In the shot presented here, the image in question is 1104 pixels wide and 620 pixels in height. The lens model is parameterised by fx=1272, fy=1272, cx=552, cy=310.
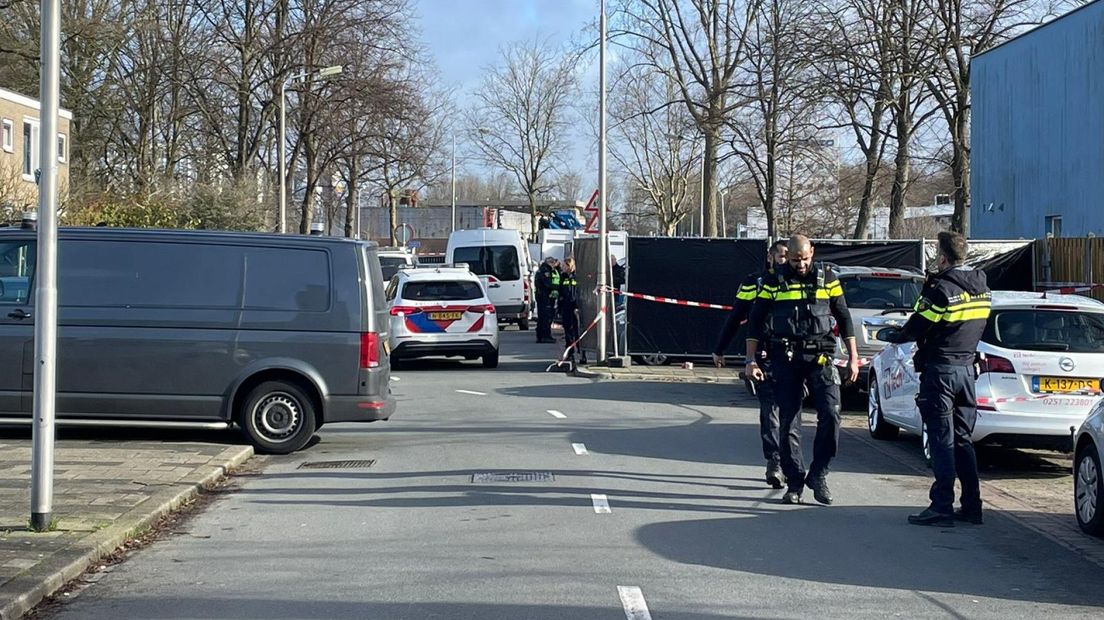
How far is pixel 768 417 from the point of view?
10.2m

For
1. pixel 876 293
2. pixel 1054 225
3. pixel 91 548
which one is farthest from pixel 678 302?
pixel 91 548

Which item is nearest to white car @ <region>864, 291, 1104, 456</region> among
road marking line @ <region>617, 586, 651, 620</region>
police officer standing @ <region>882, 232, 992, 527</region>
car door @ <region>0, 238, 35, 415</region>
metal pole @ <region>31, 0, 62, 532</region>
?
police officer standing @ <region>882, 232, 992, 527</region>

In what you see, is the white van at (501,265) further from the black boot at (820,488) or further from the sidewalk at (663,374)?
the black boot at (820,488)

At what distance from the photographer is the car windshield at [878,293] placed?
53.5 feet

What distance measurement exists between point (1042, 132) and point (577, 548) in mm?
23993

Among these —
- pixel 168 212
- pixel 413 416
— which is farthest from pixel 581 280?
pixel 168 212

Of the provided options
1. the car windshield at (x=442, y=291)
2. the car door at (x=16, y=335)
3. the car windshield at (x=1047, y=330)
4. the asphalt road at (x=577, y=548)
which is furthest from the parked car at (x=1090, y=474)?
the car windshield at (x=442, y=291)

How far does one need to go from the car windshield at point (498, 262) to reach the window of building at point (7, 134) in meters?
17.1

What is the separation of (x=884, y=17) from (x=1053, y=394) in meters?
21.4

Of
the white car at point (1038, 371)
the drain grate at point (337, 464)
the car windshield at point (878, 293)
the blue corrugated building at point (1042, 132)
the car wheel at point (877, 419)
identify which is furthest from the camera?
the blue corrugated building at point (1042, 132)

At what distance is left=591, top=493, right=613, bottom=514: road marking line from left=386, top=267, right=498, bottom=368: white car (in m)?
11.2

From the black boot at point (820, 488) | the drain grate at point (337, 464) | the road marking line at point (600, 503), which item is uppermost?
the black boot at point (820, 488)

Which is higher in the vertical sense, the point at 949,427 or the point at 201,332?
the point at 201,332

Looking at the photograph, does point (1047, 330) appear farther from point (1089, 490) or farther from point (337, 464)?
point (337, 464)
